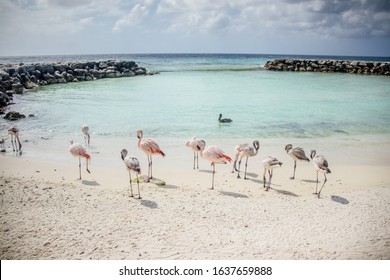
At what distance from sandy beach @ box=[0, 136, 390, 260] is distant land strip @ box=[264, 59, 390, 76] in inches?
1243

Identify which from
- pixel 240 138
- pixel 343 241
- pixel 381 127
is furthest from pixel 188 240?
pixel 381 127

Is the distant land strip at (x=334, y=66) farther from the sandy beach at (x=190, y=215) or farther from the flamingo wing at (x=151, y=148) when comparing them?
the flamingo wing at (x=151, y=148)

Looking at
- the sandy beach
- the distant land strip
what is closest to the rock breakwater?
the sandy beach

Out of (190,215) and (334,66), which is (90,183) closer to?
(190,215)

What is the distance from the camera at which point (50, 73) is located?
27.4 meters

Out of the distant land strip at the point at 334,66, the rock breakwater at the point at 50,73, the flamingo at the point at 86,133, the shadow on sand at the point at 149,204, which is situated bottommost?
the shadow on sand at the point at 149,204

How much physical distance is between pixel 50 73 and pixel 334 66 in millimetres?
31565

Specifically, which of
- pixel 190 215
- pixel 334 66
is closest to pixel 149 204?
pixel 190 215

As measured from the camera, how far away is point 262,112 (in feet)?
46.9

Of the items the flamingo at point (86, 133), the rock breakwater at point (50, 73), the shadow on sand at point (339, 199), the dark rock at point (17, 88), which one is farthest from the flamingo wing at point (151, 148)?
the dark rock at point (17, 88)

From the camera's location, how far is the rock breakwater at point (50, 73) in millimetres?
19422

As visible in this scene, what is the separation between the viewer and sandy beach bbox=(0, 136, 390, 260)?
425 centimetres

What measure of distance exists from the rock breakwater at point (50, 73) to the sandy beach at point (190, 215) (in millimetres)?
11148

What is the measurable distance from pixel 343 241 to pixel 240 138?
Result: 20.2ft
